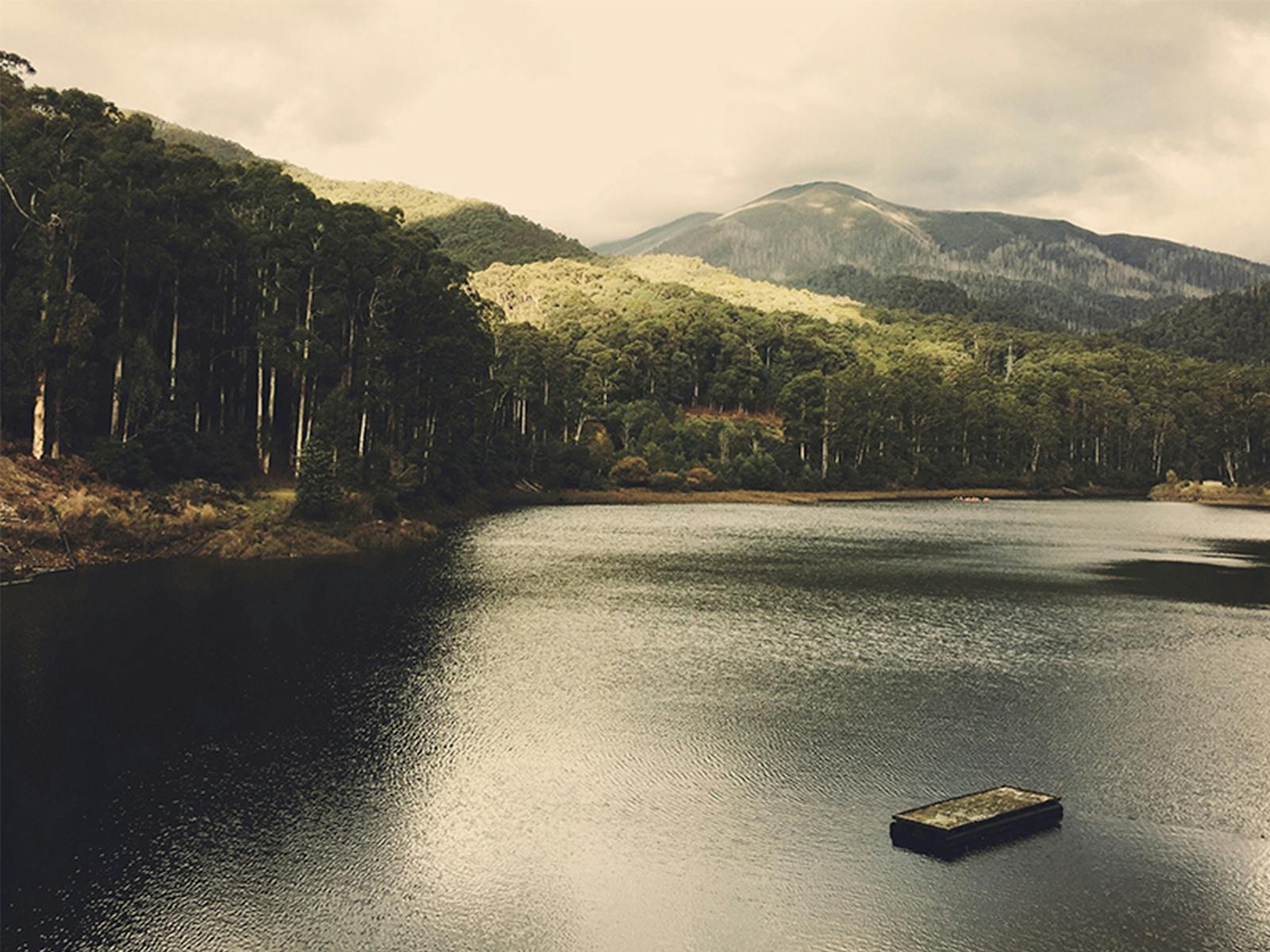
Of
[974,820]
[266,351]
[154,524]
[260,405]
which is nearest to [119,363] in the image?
[266,351]

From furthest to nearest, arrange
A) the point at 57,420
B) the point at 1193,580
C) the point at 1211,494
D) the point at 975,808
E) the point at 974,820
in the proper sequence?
the point at 1211,494 → the point at 1193,580 → the point at 57,420 → the point at 975,808 → the point at 974,820

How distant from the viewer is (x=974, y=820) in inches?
757

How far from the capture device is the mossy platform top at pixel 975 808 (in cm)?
1906

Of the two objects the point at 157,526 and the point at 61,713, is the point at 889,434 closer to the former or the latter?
the point at 157,526

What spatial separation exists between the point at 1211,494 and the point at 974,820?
158 meters

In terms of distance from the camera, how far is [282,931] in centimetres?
1490

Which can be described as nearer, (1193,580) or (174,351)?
(1193,580)

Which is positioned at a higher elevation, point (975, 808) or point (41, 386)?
point (41, 386)

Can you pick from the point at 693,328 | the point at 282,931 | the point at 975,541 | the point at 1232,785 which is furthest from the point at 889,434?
the point at 282,931

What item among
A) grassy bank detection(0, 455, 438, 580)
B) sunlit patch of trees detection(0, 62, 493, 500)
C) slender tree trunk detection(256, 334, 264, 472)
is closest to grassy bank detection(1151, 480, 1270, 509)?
sunlit patch of trees detection(0, 62, 493, 500)

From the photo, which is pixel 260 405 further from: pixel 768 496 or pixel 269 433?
pixel 768 496

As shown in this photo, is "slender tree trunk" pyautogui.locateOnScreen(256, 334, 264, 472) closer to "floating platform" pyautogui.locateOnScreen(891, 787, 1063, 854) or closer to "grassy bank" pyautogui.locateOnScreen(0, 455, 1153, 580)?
"grassy bank" pyautogui.locateOnScreen(0, 455, 1153, 580)

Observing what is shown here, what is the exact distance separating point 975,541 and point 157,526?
59812 mm

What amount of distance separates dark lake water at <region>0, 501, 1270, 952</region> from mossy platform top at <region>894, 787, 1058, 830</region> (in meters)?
0.68
